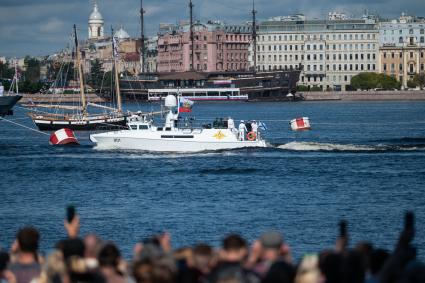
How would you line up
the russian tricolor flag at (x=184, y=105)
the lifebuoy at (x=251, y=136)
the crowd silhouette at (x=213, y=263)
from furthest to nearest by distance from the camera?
the lifebuoy at (x=251, y=136), the russian tricolor flag at (x=184, y=105), the crowd silhouette at (x=213, y=263)

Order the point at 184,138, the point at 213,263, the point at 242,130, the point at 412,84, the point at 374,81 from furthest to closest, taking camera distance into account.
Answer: the point at 412,84, the point at 374,81, the point at 242,130, the point at 184,138, the point at 213,263

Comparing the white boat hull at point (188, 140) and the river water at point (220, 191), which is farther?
the white boat hull at point (188, 140)

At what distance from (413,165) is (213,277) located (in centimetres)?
4056

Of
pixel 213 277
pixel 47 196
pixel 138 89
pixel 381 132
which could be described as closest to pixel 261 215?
pixel 47 196

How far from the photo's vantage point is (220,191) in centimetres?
4084

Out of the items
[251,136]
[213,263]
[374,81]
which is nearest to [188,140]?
[251,136]

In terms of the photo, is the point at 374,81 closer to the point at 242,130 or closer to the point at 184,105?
the point at 184,105

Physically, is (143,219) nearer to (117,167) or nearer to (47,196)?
(47,196)

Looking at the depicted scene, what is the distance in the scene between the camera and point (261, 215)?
33.0 metres

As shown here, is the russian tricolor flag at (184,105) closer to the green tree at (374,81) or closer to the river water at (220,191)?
the river water at (220,191)

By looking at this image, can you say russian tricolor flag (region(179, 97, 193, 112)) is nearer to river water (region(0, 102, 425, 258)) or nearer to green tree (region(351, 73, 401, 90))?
river water (region(0, 102, 425, 258))

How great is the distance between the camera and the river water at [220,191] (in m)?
29.7

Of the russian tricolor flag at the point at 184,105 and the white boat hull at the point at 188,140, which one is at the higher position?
the russian tricolor flag at the point at 184,105

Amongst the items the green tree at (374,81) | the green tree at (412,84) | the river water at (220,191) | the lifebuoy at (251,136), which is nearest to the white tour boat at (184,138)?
the lifebuoy at (251,136)
